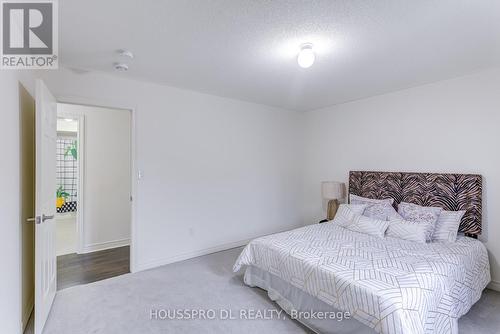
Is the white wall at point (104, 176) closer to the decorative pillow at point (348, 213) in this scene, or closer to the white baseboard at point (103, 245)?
the white baseboard at point (103, 245)

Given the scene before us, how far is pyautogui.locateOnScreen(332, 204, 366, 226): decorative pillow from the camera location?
3330 mm

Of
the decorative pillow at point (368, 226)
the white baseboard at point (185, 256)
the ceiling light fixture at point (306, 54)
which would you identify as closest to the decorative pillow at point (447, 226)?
the decorative pillow at point (368, 226)

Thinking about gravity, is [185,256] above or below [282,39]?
below

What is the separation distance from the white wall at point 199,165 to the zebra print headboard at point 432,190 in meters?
1.54

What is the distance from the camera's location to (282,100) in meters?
4.20

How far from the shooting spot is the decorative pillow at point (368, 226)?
9.67 feet

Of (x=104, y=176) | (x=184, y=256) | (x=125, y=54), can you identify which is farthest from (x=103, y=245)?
(x=125, y=54)

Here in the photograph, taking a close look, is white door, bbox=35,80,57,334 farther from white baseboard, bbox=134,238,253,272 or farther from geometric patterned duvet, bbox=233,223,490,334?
geometric patterned duvet, bbox=233,223,490,334

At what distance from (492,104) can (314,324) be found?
302 centimetres

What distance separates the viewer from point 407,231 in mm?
2809

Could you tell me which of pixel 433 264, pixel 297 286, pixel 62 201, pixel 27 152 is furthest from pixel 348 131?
pixel 62 201

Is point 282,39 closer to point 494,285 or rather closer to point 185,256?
point 185,256

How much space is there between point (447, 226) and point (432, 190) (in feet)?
1.71

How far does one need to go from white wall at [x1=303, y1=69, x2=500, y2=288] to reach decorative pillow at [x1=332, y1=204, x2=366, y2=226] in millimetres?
800
